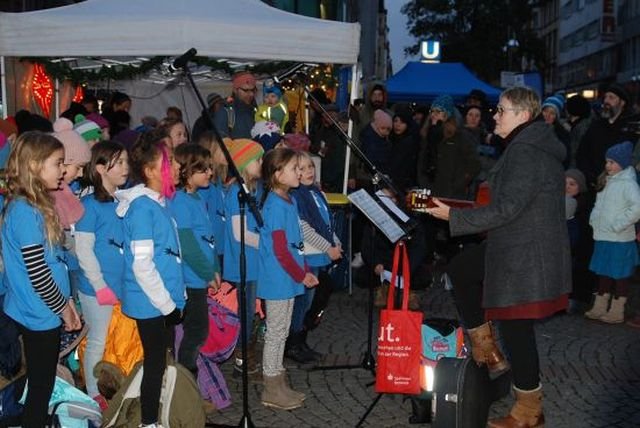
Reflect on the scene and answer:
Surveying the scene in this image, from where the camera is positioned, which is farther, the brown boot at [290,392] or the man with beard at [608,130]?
the man with beard at [608,130]

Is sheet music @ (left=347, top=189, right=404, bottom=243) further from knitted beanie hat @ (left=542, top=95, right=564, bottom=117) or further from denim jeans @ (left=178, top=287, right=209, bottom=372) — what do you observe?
knitted beanie hat @ (left=542, top=95, right=564, bottom=117)

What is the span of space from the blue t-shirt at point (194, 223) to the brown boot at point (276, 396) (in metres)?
0.84

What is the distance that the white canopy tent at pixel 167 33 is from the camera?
7.50m

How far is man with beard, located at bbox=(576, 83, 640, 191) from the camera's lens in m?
9.15

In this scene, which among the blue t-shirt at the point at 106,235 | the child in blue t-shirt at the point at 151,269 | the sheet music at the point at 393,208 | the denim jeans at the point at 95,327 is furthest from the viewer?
the sheet music at the point at 393,208

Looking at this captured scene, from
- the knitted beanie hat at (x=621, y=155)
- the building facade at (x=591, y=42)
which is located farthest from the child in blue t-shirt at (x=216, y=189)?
the building facade at (x=591, y=42)

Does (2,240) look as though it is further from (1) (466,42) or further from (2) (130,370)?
(1) (466,42)

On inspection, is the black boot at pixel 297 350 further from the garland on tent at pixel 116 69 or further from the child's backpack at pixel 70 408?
the garland on tent at pixel 116 69

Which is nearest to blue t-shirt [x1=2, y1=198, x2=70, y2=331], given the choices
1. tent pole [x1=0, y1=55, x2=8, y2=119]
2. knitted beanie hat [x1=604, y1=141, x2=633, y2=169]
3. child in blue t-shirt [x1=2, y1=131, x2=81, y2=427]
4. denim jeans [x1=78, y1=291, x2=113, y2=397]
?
child in blue t-shirt [x1=2, y1=131, x2=81, y2=427]

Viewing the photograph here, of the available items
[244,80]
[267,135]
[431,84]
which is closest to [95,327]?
[267,135]

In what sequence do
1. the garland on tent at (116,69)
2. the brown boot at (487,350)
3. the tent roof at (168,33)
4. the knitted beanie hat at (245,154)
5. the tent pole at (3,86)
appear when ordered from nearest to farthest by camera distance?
1. the brown boot at (487,350)
2. the knitted beanie hat at (245,154)
3. the tent roof at (168,33)
4. the tent pole at (3,86)
5. the garland on tent at (116,69)

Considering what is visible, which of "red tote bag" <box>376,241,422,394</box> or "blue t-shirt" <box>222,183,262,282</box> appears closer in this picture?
"red tote bag" <box>376,241,422,394</box>

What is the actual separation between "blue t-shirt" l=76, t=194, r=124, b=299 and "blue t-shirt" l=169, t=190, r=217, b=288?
0.39m

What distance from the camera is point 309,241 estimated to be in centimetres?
620
